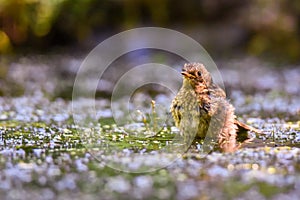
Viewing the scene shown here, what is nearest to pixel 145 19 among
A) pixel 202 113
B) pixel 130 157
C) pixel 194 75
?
pixel 194 75

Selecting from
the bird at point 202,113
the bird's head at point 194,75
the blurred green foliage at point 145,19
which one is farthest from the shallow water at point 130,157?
the blurred green foliage at point 145,19

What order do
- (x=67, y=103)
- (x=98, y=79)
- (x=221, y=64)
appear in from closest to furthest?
(x=67, y=103)
(x=98, y=79)
(x=221, y=64)

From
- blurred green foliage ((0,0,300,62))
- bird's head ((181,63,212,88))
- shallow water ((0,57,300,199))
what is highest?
blurred green foliage ((0,0,300,62))

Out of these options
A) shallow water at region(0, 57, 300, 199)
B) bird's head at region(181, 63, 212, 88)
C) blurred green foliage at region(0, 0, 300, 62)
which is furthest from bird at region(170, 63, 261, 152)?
blurred green foliage at region(0, 0, 300, 62)

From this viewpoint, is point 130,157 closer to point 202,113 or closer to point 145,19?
point 202,113

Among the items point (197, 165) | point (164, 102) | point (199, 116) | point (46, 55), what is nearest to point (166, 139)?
point (199, 116)

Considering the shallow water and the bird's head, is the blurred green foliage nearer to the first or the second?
the shallow water

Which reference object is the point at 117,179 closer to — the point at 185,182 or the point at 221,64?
the point at 185,182
